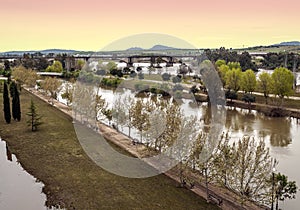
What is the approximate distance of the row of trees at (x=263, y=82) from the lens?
86.3 feet

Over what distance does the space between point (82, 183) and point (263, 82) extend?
67.0 feet

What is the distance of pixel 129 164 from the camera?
41.6 ft

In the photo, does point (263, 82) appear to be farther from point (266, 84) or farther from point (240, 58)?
point (240, 58)

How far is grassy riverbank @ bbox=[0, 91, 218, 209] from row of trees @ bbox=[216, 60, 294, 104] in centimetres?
1678

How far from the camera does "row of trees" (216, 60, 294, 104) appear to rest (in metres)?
26.3

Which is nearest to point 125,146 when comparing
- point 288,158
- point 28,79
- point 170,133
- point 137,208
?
point 170,133

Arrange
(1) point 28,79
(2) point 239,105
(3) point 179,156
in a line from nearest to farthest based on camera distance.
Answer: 1. (3) point 179,156
2. (2) point 239,105
3. (1) point 28,79

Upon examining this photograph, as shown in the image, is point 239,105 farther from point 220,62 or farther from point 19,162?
point 19,162

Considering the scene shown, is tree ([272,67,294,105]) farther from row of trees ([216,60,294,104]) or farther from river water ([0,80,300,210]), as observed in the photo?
river water ([0,80,300,210])

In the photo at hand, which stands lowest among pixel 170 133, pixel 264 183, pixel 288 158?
pixel 288 158

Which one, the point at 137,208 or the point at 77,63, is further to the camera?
the point at 77,63

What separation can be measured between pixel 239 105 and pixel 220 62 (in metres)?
16.5

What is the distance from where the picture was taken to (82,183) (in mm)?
11016

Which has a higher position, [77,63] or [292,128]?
[77,63]
